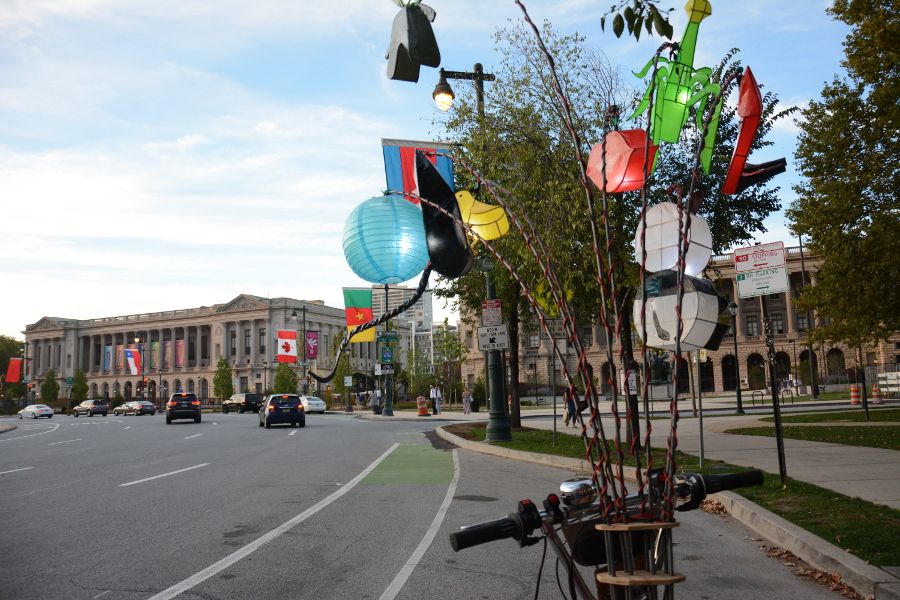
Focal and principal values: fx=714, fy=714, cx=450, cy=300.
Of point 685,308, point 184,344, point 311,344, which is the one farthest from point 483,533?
point 184,344

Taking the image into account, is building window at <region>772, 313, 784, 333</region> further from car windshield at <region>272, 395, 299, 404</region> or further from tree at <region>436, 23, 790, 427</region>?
tree at <region>436, 23, 790, 427</region>

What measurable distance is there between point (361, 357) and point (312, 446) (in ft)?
348

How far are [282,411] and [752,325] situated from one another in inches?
2790

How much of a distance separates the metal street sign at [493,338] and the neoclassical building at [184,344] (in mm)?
95612

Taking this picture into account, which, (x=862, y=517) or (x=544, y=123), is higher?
(x=544, y=123)

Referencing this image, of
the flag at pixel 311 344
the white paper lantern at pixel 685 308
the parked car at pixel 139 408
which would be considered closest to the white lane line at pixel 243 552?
the white paper lantern at pixel 685 308

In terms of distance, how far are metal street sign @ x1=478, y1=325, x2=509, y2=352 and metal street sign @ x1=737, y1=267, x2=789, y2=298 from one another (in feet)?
28.1

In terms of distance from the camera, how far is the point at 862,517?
23.5 ft

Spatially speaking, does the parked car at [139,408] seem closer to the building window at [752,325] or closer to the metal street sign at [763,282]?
the building window at [752,325]

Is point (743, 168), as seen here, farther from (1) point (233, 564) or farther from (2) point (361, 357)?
(2) point (361, 357)

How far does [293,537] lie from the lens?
756 cm

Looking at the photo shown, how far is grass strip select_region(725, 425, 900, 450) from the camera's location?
49.3ft

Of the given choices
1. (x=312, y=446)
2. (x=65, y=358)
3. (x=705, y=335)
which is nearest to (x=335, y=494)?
(x=705, y=335)

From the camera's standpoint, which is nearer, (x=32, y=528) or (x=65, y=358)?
(x=32, y=528)
